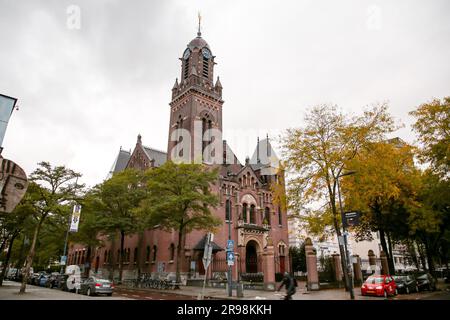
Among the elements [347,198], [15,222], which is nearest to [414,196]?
[347,198]

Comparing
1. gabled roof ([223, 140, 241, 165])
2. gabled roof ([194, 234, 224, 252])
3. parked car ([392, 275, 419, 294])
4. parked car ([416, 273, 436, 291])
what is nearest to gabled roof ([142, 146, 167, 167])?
gabled roof ([223, 140, 241, 165])

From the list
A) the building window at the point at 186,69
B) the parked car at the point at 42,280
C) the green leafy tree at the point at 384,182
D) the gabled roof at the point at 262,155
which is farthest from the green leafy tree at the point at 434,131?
the parked car at the point at 42,280

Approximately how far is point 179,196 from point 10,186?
63.4 feet

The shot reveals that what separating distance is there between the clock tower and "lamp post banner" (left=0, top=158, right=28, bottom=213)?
32355 millimetres

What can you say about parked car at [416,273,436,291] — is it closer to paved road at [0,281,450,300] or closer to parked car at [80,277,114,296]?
paved road at [0,281,450,300]

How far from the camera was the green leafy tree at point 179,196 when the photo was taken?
28.2 metres

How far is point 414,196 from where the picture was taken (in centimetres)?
2822

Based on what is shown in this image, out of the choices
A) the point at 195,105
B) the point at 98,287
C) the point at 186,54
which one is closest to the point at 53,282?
the point at 98,287

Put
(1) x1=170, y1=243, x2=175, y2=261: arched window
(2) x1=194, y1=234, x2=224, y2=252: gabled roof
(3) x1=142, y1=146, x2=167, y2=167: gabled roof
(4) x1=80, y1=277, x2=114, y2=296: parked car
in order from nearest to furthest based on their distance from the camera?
1. (4) x1=80, y1=277, x2=114, y2=296: parked car
2. (2) x1=194, y1=234, x2=224, y2=252: gabled roof
3. (1) x1=170, y1=243, x2=175, y2=261: arched window
4. (3) x1=142, y1=146, x2=167, y2=167: gabled roof

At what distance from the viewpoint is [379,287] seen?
21.2 meters

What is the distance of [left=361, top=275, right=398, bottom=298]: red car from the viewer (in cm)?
2116

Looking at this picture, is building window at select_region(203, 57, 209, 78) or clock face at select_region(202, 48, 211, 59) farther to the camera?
clock face at select_region(202, 48, 211, 59)

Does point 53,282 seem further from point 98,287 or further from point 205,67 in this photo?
point 205,67

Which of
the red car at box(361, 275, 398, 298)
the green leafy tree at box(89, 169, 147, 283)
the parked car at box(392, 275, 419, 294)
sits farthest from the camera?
the green leafy tree at box(89, 169, 147, 283)
